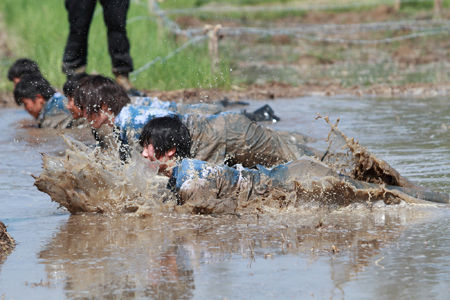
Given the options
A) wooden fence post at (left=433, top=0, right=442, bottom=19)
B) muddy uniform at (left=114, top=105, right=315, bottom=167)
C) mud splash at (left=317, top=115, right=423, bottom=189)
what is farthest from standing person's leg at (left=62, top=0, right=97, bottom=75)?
wooden fence post at (left=433, top=0, right=442, bottom=19)

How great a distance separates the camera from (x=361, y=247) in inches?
142

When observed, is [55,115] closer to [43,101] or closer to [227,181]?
[43,101]

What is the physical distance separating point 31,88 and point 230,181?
375 centimetres

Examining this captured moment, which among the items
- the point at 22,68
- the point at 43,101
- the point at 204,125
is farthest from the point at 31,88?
the point at 204,125

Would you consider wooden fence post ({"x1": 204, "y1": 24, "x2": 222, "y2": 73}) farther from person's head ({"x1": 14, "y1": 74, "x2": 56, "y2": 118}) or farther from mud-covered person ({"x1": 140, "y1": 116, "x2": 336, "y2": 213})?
mud-covered person ({"x1": 140, "y1": 116, "x2": 336, "y2": 213})

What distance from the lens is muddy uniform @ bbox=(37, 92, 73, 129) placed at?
7840 millimetres

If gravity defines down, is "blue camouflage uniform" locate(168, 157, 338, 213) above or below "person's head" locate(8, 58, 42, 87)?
below

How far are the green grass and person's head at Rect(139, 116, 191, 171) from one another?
198 inches

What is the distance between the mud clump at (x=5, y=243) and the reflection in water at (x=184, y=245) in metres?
0.16


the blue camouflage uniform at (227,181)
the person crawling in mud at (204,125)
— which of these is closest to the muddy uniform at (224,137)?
the person crawling in mud at (204,125)

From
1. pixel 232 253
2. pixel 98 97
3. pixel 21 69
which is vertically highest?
pixel 21 69

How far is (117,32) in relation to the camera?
848cm

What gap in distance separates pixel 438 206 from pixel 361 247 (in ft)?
3.24

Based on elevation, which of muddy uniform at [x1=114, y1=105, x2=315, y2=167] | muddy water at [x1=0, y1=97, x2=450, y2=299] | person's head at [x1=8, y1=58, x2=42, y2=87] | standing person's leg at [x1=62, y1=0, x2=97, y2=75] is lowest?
muddy water at [x1=0, y1=97, x2=450, y2=299]
